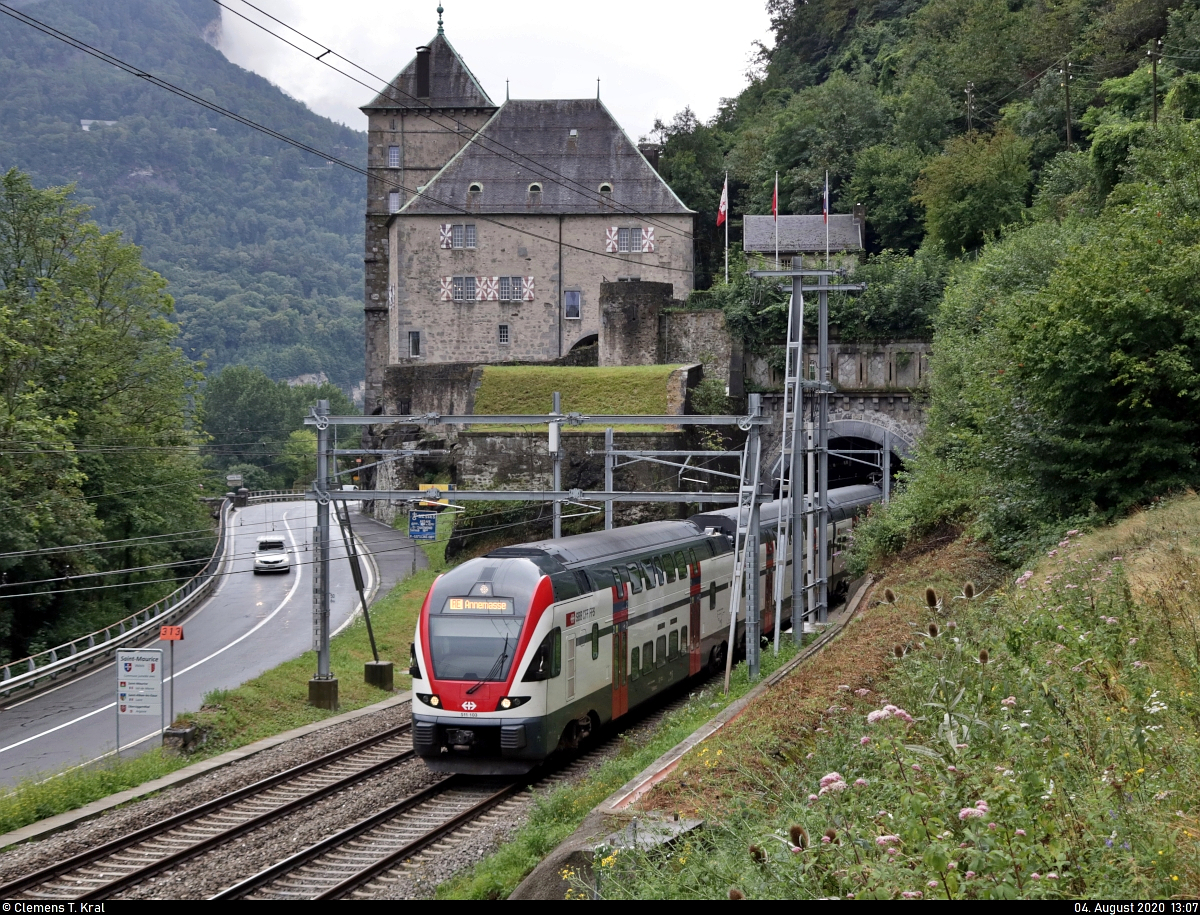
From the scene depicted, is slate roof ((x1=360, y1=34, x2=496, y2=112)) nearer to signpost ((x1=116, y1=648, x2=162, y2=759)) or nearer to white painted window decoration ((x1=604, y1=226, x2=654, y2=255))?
white painted window decoration ((x1=604, y1=226, x2=654, y2=255))

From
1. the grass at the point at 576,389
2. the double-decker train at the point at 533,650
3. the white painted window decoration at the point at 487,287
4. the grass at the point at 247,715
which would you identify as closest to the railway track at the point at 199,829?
the double-decker train at the point at 533,650

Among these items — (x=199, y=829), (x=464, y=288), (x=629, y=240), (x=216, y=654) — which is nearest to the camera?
(x=199, y=829)

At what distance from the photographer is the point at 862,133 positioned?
64.2 m

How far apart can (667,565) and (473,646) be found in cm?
627

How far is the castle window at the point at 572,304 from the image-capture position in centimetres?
5712

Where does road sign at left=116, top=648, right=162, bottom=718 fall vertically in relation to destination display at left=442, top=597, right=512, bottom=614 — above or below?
below

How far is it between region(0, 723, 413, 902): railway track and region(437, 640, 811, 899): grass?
3.61 meters

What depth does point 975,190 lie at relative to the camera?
48.7 meters

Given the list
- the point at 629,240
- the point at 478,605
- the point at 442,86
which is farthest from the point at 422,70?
the point at 478,605

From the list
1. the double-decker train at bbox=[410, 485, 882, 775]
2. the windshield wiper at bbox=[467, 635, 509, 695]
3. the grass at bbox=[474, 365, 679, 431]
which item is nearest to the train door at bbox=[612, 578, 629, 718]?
the double-decker train at bbox=[410, 485, 882, 775]

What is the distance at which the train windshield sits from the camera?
52.5ft

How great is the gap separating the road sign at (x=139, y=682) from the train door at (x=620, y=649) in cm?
766

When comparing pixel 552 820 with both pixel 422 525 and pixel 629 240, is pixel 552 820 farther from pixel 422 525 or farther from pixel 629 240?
pixel 629 240

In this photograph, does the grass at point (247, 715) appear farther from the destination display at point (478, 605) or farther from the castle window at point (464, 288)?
the castle window at point (464, 288)
